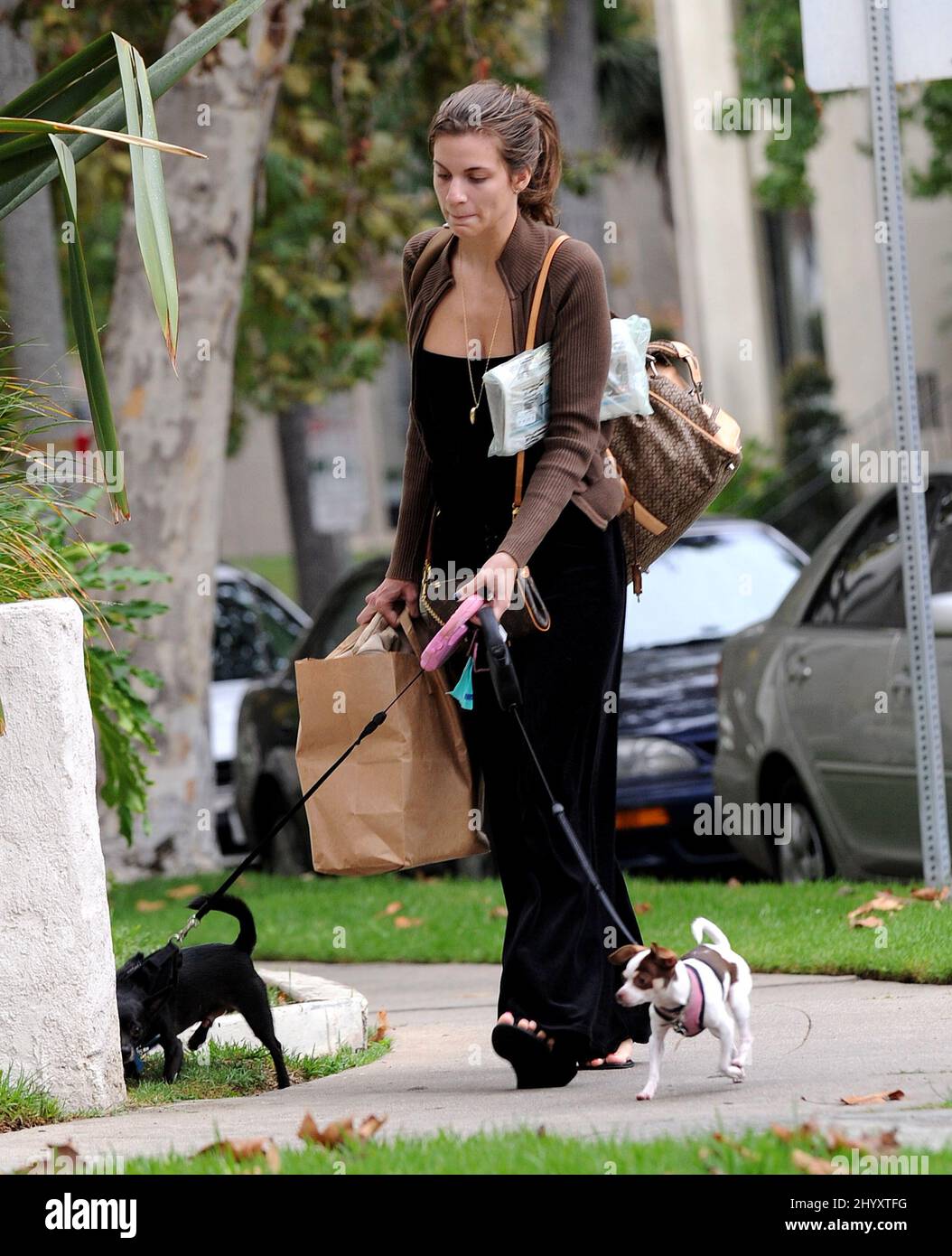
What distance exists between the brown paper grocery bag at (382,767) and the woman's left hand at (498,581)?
1.48 feet

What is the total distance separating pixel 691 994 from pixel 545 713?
0.78 meters

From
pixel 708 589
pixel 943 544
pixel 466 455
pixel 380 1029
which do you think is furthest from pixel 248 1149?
pixel 708 589

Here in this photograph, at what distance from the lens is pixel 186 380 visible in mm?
10648

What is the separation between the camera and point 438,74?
14109 mm

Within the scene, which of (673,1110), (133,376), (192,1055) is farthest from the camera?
(133,376)

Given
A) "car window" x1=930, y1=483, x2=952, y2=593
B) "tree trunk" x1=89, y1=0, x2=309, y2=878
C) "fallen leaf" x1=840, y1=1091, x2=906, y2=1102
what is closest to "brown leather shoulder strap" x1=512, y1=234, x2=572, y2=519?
"fallen leaf" x1=840, y1=1091, x2=906, y2=1102

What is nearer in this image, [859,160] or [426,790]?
[426,790]

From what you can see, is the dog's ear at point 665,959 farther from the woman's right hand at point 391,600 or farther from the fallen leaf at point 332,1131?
the woman's right hand at point 391,600

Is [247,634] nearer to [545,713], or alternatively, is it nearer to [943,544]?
[943,544]

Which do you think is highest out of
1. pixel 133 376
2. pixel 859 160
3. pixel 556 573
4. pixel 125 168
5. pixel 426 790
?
pixel 859 160

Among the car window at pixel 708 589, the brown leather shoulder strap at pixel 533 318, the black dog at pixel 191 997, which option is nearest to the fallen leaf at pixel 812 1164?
the brown leather shoulder strap at pixel 533 318
